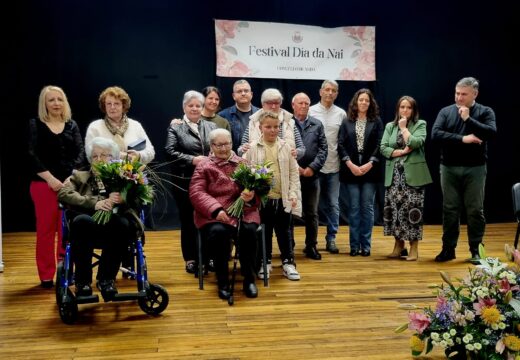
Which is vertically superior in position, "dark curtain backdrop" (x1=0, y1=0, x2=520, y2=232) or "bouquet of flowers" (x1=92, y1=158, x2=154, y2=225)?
"dark curtain backdrop" (x1=0, y1=0, x2=520, y2=232)

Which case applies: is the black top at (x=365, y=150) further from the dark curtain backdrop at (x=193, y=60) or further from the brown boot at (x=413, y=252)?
the dark curtain backdrop at (x=193, y=60)

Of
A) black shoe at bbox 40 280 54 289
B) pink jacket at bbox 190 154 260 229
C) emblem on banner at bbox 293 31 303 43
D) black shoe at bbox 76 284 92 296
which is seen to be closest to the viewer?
black shoe at bbox 76 284 92 296

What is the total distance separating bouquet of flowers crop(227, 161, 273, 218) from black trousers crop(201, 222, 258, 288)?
12 centimetres

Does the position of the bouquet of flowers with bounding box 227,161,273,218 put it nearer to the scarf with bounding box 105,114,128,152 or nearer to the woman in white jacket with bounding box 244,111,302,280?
the woman in white jacket with bounding box 244,111,302,280

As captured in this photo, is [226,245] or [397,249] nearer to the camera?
[226,245]

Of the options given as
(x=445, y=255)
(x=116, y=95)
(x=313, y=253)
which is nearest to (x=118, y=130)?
(x=116, y=95)

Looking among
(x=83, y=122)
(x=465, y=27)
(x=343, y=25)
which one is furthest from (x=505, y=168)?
(x=83, y=122)

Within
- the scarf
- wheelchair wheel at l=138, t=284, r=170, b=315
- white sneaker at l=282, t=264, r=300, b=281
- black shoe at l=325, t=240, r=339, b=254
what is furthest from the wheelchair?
black shoe at l=325, t=240, r=339, b=254

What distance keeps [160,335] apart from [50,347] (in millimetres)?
533

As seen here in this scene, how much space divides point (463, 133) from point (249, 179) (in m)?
2.00

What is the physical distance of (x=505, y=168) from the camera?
7.13 metres

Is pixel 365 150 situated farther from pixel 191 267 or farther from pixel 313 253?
pixel 191 267

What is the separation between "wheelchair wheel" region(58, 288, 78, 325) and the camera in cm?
305

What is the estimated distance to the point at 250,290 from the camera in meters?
3.63
